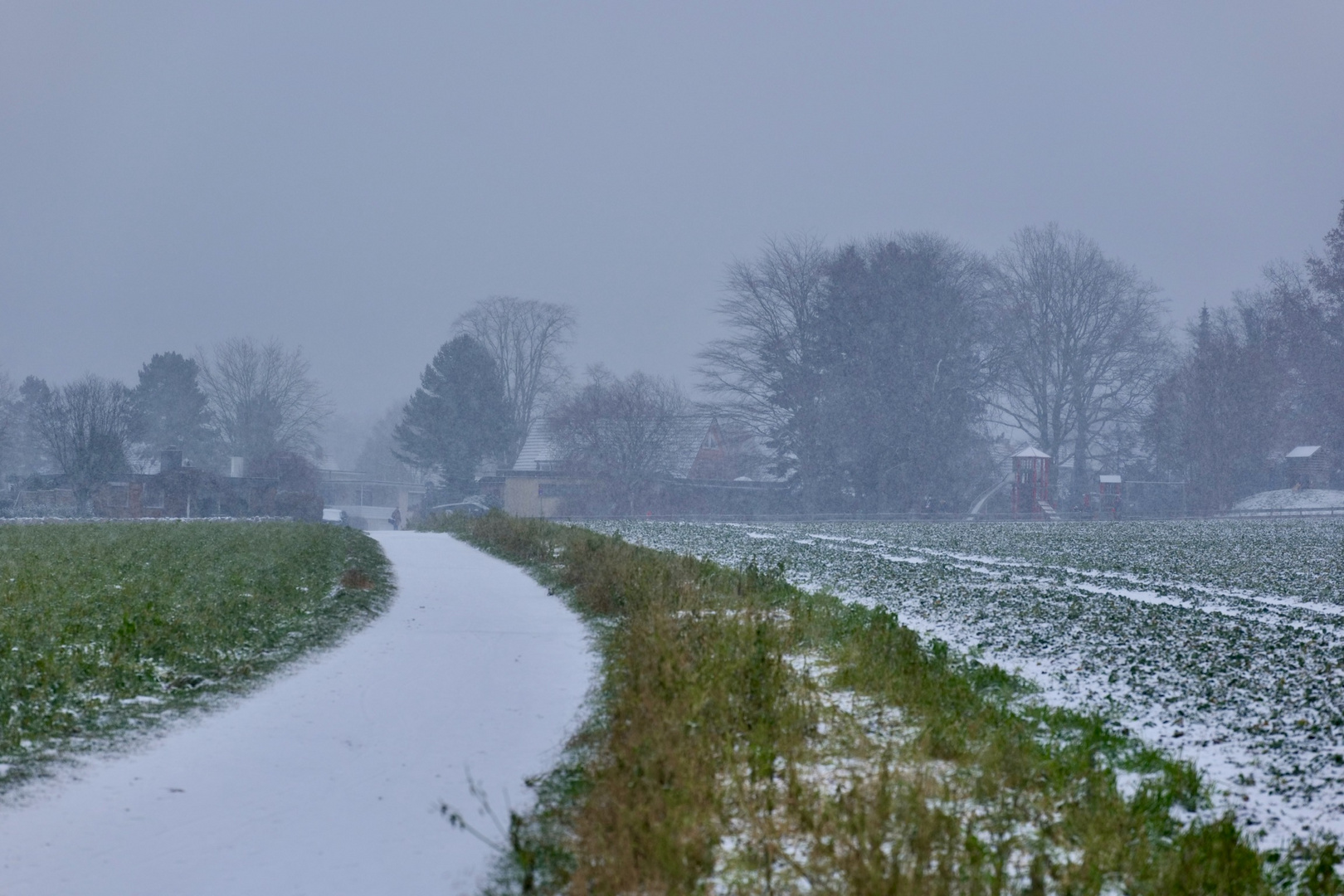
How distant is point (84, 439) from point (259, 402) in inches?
1111

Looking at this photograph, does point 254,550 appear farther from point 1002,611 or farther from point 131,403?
point 131,403

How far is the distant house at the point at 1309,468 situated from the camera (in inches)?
2517

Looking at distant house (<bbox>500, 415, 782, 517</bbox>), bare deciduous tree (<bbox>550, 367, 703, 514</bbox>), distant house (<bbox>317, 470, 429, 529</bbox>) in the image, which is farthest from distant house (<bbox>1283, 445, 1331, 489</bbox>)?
distant house (<bbox>317, 470, 429, 529</bbox>)

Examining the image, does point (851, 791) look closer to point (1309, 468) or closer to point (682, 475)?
point (682, 475)

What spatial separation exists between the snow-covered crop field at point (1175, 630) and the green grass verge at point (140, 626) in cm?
650

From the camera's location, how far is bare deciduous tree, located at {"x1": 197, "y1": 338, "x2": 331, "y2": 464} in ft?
281

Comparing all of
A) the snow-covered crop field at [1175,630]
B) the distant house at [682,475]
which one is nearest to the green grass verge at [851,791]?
the snow-covered crop field at [1175,630]

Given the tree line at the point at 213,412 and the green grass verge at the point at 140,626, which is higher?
the tree line at the point at 213,412

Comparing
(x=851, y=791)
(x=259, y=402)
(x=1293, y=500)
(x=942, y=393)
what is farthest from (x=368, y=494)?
(x=851, y=791)

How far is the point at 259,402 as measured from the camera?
8644 cm

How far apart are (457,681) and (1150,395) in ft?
197

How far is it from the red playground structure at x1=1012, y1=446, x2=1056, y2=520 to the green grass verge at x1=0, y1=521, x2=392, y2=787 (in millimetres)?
42184

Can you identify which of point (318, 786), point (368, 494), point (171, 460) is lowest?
point (318, 786)

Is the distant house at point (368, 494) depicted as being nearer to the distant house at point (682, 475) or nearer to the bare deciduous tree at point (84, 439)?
the distant house at point (682, 475)
